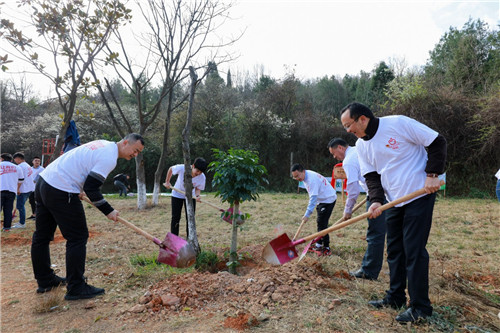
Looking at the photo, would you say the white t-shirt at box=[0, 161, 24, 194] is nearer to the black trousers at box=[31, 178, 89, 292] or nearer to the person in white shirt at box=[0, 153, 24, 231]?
the person in white shirt at box=[0, 153, 24, 231]

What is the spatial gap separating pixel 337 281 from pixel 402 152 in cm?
178

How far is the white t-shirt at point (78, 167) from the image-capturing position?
10.6 ft

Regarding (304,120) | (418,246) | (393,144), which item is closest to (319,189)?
(393,144)

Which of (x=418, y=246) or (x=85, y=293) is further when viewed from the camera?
(x=85, y=293)

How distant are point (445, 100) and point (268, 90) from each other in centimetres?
945

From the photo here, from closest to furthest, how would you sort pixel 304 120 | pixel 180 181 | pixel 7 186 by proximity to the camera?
pixel 180 181
pixel 7 186
pixel 304 120

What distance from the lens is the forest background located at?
1322 cm

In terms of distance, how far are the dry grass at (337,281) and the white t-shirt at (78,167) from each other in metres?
1.22

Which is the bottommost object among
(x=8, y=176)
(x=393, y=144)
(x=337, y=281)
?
(x=337, y=281)

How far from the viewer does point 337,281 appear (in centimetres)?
360

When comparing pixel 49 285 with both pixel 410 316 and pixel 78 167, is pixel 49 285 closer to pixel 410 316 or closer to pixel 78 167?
pixel 78 167

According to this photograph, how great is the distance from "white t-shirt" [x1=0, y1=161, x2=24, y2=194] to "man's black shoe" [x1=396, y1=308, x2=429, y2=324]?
830 cm

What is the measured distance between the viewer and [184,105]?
19.1 metres

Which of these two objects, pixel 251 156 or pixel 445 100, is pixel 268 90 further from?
pixel 251 156
